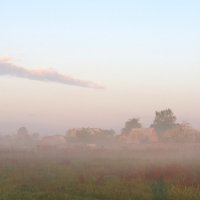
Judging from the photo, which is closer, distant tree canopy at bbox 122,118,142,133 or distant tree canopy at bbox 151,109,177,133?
distant tree canopy at bbox 151,109,177,133

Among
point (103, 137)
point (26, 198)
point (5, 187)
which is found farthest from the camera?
point (103, 137)

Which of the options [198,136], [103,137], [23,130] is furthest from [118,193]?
[23,130]

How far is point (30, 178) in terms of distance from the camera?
2841 centimetres

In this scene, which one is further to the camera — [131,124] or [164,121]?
[131,124]

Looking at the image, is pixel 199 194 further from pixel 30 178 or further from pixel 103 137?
pixel 103 137

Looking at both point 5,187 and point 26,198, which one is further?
point 5,187

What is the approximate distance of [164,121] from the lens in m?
104

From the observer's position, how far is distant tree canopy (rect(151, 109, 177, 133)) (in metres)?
103

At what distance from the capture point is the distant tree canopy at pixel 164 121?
102812 millimetres

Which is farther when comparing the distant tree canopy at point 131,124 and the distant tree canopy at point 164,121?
the distant tree canopy at point 131,124

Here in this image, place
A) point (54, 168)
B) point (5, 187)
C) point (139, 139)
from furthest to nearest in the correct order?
1. point (139, 139)
2. point (54, 168)
3. point (5, 187)

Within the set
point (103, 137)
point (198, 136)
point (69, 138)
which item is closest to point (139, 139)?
point (198, 136)

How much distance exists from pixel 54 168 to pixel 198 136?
67301 mm

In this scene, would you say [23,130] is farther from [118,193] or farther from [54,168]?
[118,193]
